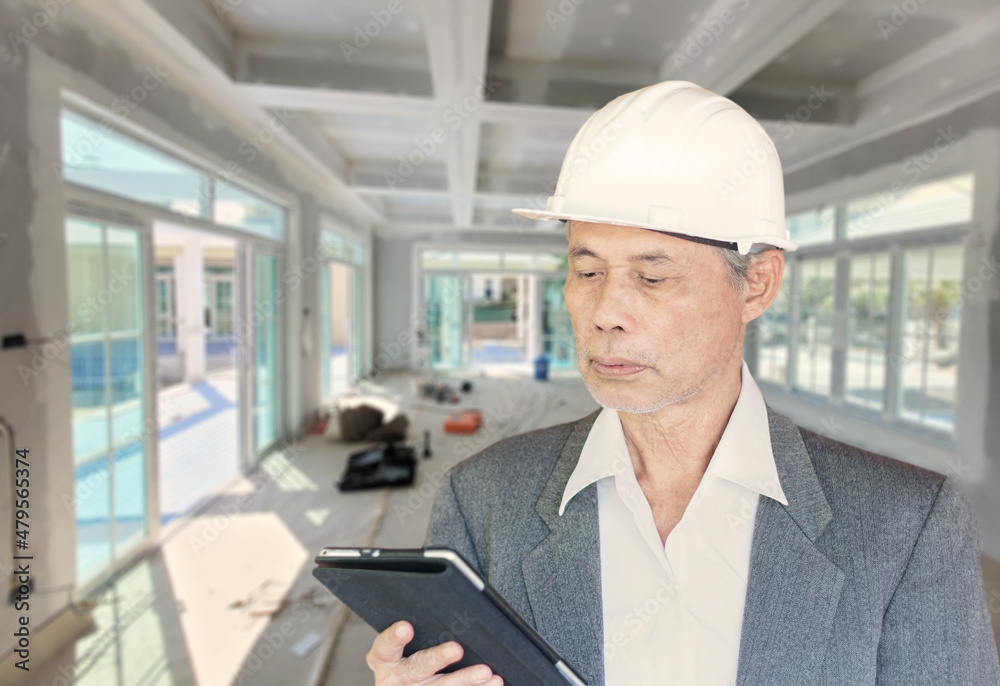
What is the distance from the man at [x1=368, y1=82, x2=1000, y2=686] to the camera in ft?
2.27

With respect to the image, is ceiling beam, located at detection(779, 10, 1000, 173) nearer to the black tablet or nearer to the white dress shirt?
the white dress shirt

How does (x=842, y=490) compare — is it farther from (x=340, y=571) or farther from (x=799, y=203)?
(x=799, y=203)

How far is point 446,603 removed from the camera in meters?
0.59

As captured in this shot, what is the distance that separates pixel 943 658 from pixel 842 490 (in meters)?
0.22

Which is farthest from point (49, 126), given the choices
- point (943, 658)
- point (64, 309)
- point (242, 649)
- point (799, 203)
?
point (799, 203)

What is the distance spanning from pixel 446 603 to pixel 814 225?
5866 millimetres

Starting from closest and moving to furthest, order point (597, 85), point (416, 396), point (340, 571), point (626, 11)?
1. point (340, 571)
2. point (626, 11)
3. point (597, 85)
4. point (416, 396)

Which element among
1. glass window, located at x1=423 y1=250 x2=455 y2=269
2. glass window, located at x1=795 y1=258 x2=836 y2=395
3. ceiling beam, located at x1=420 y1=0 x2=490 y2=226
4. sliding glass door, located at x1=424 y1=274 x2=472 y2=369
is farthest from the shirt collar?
glass window, located at x1=423 y1=250 x2=455 y2=269

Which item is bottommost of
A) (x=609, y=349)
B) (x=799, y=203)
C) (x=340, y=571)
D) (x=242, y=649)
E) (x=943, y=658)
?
(x=242, y=649)

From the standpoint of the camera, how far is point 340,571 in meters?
0.59

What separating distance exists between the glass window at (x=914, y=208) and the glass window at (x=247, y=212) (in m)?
5.16

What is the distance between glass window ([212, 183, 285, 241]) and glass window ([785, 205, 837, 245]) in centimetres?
496

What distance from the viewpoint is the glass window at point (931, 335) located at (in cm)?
373

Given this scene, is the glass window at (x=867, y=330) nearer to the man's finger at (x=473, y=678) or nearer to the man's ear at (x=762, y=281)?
the man's ear at (x=762, y=281)
